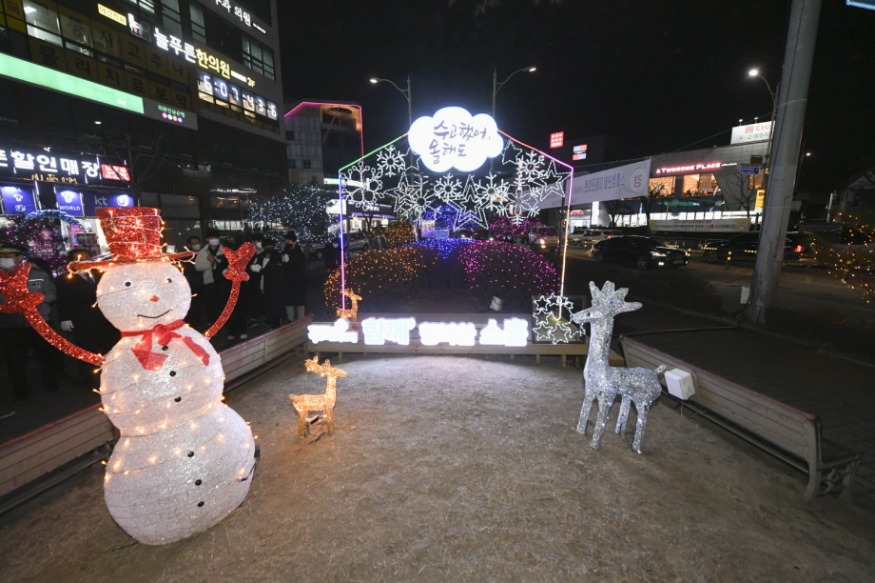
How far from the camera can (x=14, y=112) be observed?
51.1ft

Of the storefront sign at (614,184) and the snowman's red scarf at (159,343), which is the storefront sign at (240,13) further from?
the snowman's red scarf at (159,343)

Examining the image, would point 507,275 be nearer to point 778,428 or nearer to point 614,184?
point 614,184

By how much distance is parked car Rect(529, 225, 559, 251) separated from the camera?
23.0m

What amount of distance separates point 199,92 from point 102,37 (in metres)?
6.86

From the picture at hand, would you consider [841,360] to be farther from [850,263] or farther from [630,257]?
[630,257]

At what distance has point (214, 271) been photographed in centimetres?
753

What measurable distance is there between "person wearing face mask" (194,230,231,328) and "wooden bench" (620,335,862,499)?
7.78 metres

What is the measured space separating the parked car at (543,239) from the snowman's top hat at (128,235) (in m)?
20.8

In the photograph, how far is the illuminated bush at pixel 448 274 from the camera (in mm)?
9172

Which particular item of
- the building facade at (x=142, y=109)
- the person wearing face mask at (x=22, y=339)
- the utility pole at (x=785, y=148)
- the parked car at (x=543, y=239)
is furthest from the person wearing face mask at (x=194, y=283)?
the parked car at (x=543, y=239)

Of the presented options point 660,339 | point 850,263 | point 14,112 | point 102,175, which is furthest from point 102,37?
point 850,263

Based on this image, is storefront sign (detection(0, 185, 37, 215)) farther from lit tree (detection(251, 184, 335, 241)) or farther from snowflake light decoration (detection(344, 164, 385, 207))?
snowflake light decoration (detection(344, 164, 385, 207))

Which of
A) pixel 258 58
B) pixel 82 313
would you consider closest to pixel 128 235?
pixel 82 313

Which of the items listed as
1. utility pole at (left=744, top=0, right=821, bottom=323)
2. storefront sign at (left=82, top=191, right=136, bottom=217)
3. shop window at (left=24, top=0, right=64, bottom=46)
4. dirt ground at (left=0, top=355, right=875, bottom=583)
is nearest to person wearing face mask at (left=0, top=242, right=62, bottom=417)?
dirt ground at (left=0, top=355, right=875, bottom=583)
